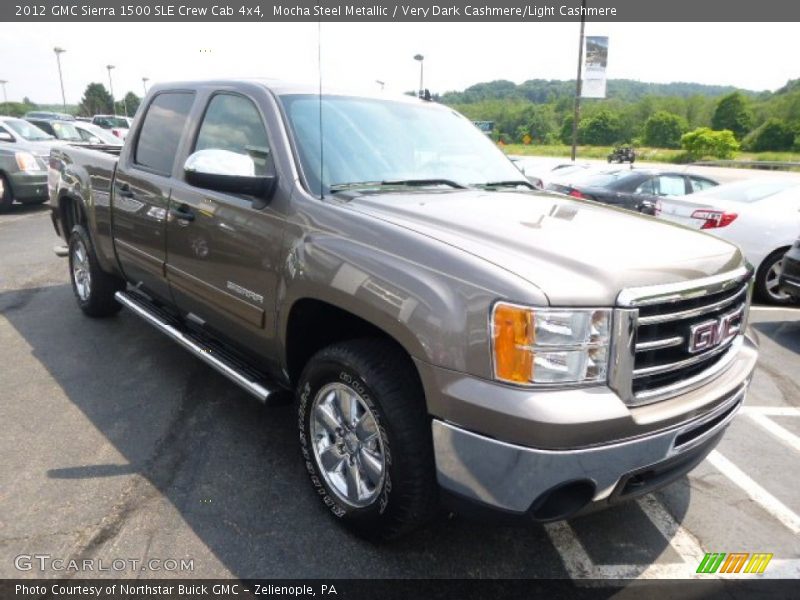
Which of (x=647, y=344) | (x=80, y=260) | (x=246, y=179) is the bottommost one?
(x=80, y=260)

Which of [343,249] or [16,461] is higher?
[343,249]

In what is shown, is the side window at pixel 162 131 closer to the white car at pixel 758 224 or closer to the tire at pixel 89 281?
the tire at pixel 89 281

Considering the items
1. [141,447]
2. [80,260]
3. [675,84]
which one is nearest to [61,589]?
[141,447]

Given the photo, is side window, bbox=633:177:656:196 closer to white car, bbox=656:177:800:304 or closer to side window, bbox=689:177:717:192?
side window, bbox=689:177:717:192

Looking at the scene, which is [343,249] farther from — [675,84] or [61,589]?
[675,84]

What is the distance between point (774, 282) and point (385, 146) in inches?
229

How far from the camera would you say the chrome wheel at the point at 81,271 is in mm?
5219

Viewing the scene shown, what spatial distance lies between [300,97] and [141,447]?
205 centimetres

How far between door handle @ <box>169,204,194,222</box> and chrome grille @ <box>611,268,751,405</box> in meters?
2.40

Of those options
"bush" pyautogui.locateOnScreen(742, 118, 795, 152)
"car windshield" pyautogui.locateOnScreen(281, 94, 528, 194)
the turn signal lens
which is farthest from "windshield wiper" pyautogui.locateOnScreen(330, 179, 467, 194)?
"bush" pyautogui.locateOnScreen(742, 118, 795, 152)

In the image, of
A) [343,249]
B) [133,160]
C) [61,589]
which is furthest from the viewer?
[133,160]

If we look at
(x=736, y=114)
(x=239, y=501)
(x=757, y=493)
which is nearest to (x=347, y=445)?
(x=239, y=501)

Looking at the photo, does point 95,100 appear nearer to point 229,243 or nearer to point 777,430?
point 229,243

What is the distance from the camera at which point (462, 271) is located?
6.78ft
